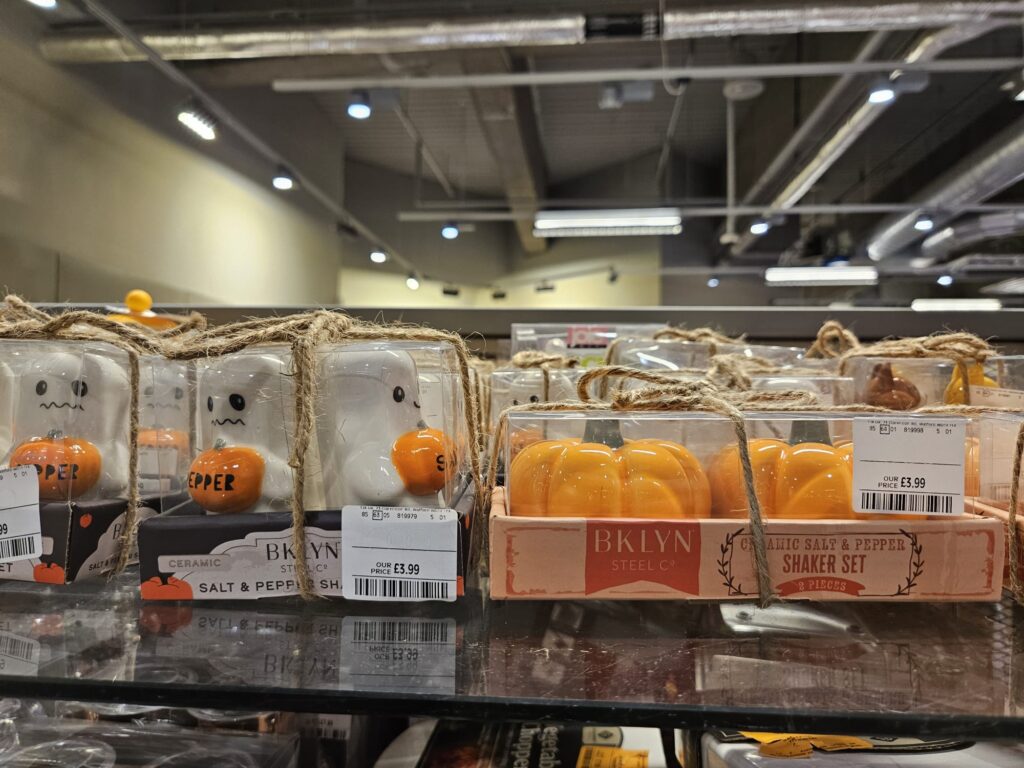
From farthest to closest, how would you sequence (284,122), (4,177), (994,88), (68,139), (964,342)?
1. (284,122)
2. (994,88)
3. (68,139)
4. (4,177)
5. (964,342)

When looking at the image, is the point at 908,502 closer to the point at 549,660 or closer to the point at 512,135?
the point at 549,660

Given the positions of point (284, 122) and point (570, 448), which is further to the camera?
point (284, 122)

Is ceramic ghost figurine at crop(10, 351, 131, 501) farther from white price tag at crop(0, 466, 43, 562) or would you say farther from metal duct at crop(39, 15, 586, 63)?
metal duct at crop(39, 15, 586, 63)

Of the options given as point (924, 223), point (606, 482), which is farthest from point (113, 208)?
point (924, 223)

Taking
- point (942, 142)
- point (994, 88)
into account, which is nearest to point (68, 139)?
point (994, 88)

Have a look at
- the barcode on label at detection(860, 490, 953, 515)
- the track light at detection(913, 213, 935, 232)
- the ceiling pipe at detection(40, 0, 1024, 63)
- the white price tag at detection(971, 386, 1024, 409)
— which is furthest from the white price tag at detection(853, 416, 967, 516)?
the track light at detection(913, 213, 935, 232)

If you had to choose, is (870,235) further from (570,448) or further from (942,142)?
(570,448)

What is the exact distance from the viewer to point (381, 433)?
63cm

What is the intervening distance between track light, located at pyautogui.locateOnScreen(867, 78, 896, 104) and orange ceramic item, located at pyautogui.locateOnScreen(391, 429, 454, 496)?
13.4 ft

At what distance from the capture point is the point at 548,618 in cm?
59

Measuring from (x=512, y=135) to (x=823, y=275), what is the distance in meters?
3.25

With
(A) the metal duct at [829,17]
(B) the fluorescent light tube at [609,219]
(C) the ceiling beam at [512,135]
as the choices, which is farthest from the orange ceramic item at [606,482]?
(B) the fluorescent light tube at [609,219]

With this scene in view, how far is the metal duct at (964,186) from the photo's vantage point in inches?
167

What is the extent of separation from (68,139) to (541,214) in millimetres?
3601
